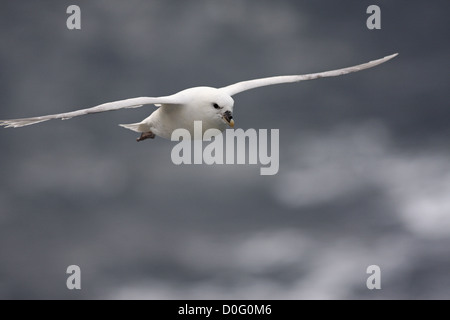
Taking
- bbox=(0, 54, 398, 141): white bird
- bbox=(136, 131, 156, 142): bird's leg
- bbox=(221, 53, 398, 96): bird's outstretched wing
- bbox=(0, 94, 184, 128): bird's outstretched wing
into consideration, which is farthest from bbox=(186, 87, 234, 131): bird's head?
bbox=(136, 131, 156, 142): bird's leg

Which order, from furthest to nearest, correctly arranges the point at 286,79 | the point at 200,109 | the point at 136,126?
the point at 286,79 → the point at 136,126 → the point at 200,109

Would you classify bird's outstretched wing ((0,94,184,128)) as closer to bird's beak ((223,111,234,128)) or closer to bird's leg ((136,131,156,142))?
bird's beak ((223,111,234,128))

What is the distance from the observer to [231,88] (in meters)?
17.3

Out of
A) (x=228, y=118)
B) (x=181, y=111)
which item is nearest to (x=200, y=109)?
(x=181, y=111)

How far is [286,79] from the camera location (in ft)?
59.4

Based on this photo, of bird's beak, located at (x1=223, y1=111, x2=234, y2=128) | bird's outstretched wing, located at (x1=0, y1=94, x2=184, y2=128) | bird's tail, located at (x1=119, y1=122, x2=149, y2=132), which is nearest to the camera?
bird's outstretched wing, located at (x1=0, y1=94, x2=184, y2=128)

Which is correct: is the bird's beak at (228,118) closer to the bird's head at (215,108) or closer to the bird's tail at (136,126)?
the bird's head at (215,108)

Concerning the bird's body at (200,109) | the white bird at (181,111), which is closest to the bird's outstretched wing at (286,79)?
the white bird at (181,111)

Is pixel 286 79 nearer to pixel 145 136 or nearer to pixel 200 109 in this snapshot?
pixel 200 109

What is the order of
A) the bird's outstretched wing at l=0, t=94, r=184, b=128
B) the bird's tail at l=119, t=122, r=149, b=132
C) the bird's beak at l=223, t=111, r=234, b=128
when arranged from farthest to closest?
the bird's tail at l=119, t=122, r=149, b=132, the bird's beak at l=223, t=111, r=234, b=128, the bird's outstretched wing at l=0, t=94, r=184, b=128

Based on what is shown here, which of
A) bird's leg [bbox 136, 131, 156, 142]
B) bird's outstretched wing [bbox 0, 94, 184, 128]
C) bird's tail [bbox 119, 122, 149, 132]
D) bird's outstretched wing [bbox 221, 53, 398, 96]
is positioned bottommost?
bird's outstretched wing [bbox 0, 94, 184, 128]

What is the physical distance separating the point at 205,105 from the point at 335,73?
477cm

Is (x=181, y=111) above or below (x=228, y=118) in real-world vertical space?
above

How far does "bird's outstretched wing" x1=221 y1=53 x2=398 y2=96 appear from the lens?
1736 cm
